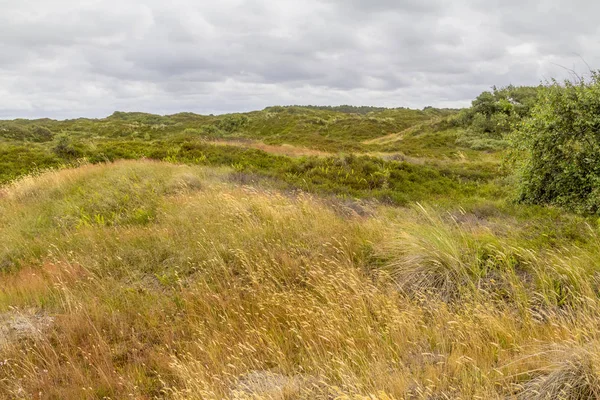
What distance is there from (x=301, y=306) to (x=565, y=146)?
709 centimetres

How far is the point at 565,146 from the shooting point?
7547 mm

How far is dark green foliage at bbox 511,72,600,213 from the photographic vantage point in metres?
7.18

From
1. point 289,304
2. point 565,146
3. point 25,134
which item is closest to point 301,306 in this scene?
point 289,304

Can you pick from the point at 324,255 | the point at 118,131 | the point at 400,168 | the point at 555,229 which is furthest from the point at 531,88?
the point at 118,131

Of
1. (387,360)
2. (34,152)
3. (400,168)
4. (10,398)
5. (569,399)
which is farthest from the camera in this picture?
(34,152)

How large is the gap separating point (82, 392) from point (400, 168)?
1307cm

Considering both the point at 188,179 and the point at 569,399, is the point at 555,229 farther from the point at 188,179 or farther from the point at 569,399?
the point at 188,179

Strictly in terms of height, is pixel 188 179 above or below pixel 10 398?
above

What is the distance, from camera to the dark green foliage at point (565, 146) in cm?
718

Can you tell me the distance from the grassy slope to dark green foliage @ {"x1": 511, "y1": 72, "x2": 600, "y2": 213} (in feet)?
4.07

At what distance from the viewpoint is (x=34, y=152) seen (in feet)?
58.5

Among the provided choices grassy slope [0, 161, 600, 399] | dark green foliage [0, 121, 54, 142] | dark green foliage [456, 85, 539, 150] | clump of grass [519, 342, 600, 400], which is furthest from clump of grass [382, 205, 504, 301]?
dark green foliage [0, 121, 54, 142]

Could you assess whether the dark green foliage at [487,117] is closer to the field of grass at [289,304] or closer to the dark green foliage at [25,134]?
the field of grass at [289,304]

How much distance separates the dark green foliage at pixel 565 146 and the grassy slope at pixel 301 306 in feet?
4.07
